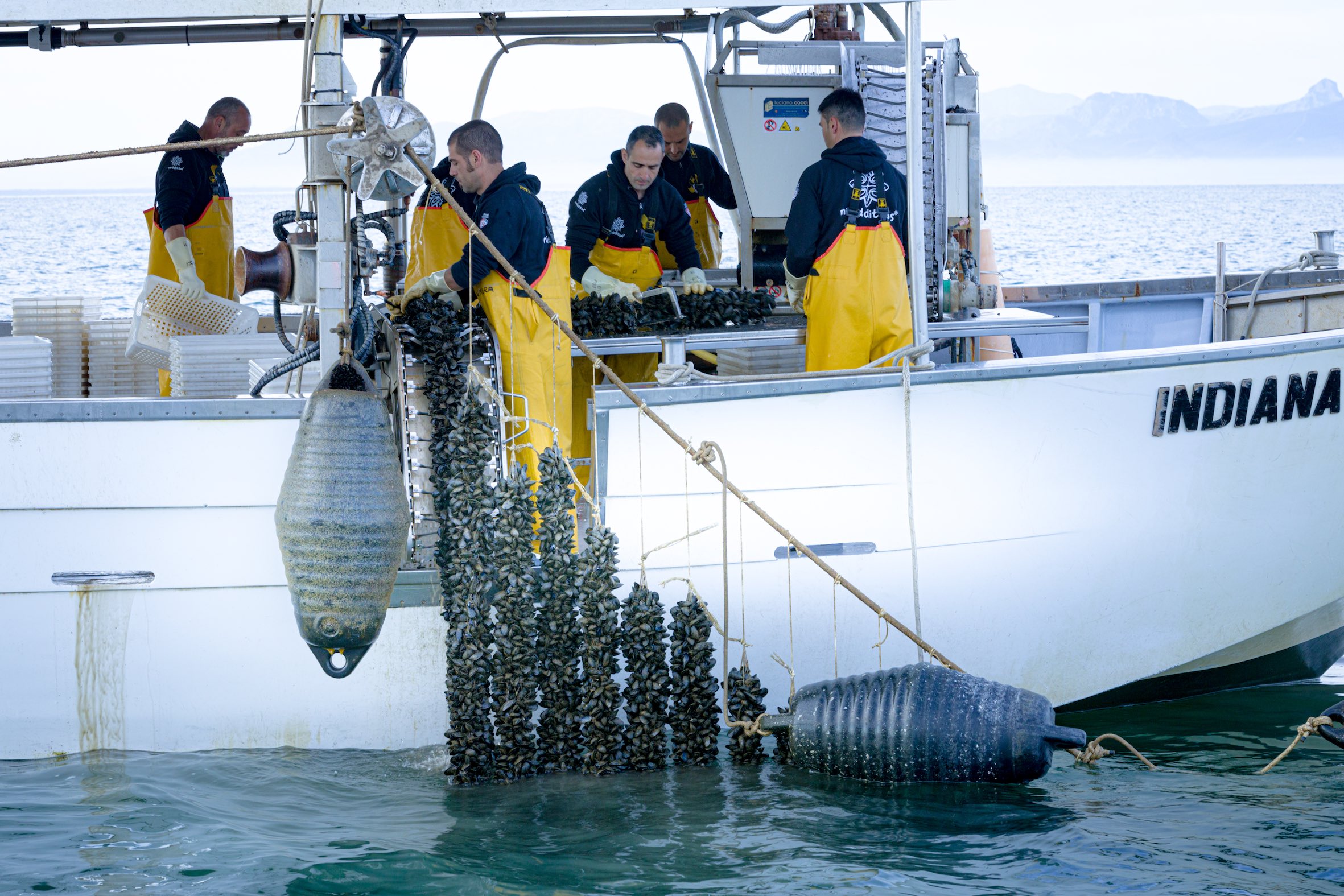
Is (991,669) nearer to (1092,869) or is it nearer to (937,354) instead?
(1092,869)

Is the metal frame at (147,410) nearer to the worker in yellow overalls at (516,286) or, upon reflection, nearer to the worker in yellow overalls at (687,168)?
the worker in yellow overalls at (516,286)

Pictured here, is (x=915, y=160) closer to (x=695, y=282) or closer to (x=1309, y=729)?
(x=695, y=282)

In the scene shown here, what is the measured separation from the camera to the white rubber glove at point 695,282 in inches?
257

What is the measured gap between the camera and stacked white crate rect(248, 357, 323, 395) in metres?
5.36

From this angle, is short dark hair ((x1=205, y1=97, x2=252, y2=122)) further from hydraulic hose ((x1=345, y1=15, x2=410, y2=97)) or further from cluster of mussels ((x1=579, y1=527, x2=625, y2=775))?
cluster of mussels ((x1=579, y1=527, x2=625, y2=775))

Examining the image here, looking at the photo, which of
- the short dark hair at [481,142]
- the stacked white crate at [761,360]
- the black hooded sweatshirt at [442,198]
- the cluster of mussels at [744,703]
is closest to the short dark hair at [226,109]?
the black hooded sweatshirt at [442,198]

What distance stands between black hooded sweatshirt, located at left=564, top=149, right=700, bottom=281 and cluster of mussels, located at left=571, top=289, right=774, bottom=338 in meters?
0.65

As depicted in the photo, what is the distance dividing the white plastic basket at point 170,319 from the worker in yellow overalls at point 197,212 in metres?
0.34

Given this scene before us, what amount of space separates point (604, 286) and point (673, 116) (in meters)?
1.89

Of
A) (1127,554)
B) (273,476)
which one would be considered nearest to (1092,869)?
(1127,554)

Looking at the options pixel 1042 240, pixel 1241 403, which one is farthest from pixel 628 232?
pixel 1042 240

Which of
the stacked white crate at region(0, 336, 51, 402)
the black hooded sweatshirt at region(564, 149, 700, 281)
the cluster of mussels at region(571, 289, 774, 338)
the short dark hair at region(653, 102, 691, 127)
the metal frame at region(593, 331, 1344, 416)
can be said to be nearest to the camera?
the metal frame at region(593, 331, 1344, 416)

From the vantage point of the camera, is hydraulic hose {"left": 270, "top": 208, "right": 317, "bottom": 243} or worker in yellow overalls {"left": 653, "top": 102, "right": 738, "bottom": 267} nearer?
hydraulic hose {"left": 270, "top": 208, "right": 317, "bottom": 243}

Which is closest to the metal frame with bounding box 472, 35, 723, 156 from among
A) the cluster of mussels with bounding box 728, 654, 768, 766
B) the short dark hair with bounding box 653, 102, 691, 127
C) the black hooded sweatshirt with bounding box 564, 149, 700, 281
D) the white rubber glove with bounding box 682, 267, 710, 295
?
the short dark hair with bounding box 653, 102, 691, 127
